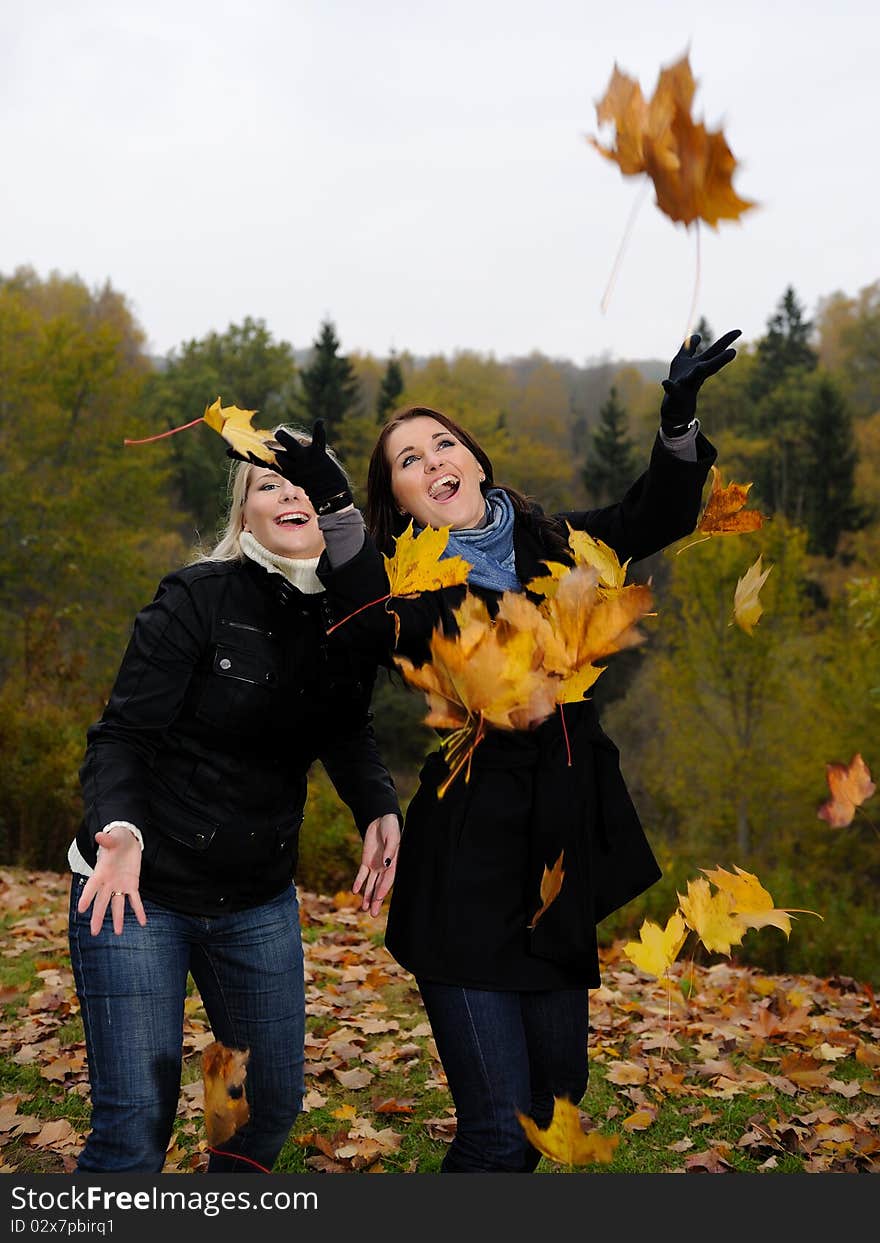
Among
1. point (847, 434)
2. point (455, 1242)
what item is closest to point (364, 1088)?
point (455, 1242)

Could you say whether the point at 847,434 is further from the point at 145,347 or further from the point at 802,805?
the point at 145,347

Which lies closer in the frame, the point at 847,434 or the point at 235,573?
the point at 235,573

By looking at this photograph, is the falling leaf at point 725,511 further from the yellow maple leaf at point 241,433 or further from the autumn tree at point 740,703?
the autumn tree at point 740,703

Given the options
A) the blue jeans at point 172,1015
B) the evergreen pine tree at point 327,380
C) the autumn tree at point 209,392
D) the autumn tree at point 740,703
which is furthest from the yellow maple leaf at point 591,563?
the evergreen pine tree at point 327,380

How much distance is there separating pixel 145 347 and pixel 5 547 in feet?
102

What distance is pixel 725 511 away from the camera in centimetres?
268

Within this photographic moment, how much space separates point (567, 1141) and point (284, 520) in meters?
1.58

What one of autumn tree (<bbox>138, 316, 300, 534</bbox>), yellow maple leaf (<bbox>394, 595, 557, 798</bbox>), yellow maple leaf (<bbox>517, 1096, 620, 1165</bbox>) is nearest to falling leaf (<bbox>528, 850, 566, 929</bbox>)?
yellow maple leaf (<bbox>394, 595, 557, 798</bbox>)

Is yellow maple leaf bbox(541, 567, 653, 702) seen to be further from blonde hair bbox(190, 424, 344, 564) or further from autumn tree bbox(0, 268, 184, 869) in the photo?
autumn tree bbox(0, 268, 184, 869)

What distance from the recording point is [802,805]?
21.6 m

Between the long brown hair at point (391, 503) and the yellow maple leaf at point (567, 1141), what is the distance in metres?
1.33

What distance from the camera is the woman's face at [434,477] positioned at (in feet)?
8.88

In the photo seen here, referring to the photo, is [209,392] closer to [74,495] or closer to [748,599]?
[74,495]

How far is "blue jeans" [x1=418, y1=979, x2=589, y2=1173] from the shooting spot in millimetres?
2346
